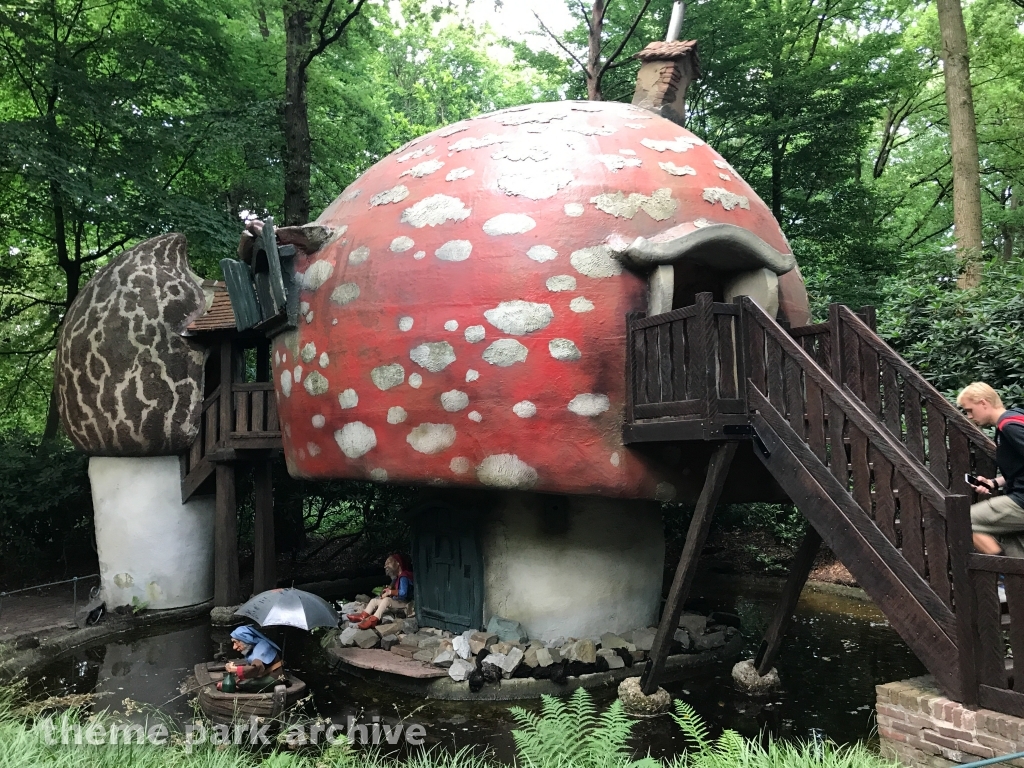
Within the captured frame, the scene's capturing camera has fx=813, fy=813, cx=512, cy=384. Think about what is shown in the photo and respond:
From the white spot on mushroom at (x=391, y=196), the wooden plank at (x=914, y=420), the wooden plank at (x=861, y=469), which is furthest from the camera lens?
the white spot on mushroom at (x=391, y=196)

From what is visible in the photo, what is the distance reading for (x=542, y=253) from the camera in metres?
6.65

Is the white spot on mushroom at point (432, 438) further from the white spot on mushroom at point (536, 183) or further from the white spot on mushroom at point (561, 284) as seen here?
the white spot on mushroom at point (536, 183)

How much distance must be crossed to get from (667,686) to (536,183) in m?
4.51

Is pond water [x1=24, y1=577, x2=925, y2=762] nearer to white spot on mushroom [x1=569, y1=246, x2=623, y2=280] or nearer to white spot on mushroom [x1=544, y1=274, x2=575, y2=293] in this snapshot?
white spot on mushroom [x1=544, y1=274, x2=575, y2=293]

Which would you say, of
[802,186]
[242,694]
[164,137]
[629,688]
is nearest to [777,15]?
[802,186]

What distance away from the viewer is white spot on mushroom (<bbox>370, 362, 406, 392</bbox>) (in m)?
6.89

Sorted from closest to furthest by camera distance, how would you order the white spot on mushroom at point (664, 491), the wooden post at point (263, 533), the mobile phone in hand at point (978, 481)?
the mobile phone in hand at point (978, 481) → the white spot on mushroom at point (664, 491) → the wooden post at point (263, 533)

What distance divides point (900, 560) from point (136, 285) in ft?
30.2

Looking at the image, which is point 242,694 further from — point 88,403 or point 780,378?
point 88,403

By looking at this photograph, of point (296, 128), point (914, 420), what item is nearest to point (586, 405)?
point (914, 420)

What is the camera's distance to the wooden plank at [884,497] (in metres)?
4.71

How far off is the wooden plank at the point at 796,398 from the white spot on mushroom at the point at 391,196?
12.3 feet

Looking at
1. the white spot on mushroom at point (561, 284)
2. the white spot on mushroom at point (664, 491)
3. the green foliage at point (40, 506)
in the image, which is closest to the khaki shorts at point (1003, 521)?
the white spot on mushroom at point (664, 491)

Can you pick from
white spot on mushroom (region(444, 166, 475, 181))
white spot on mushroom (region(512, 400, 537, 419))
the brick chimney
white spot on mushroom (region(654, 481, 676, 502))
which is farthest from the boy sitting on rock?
the brick chimney
